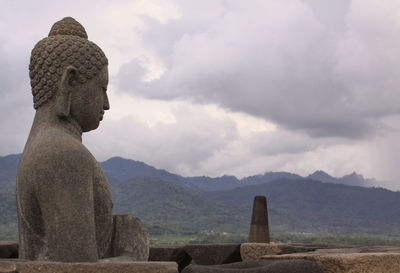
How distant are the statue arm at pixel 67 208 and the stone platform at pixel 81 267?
0.49m

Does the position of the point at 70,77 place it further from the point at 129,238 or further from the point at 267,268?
the point at 267,268

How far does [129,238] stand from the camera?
4.44m

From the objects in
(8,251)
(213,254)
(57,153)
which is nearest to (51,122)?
(57,153)

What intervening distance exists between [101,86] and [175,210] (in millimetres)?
151986

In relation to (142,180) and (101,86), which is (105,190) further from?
(142,180)

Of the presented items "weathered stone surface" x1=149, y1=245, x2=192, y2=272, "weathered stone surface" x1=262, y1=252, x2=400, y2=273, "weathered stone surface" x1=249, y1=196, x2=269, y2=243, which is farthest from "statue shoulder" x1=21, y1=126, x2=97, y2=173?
"weathered stone surface" x1=249, y1=196, x2=269, y2=243

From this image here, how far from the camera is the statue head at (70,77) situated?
4.32m

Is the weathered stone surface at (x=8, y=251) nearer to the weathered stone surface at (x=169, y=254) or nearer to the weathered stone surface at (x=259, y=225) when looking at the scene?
the weathered stone surface at (x=169, y=254)

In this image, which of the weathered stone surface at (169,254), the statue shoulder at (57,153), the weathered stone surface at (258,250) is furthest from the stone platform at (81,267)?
the weathered stone surface at (169,254)

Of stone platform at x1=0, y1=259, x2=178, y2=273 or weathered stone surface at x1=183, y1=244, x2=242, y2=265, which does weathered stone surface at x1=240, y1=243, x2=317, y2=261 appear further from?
stone platform at x1=0, y1=259, x2=178, y2=273

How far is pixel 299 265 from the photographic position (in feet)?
13.3

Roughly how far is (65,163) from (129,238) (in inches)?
39.8

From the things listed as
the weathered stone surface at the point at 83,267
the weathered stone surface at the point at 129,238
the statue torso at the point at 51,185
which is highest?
the statue torso at the point at 51,185

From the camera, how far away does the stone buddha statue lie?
3750mm
